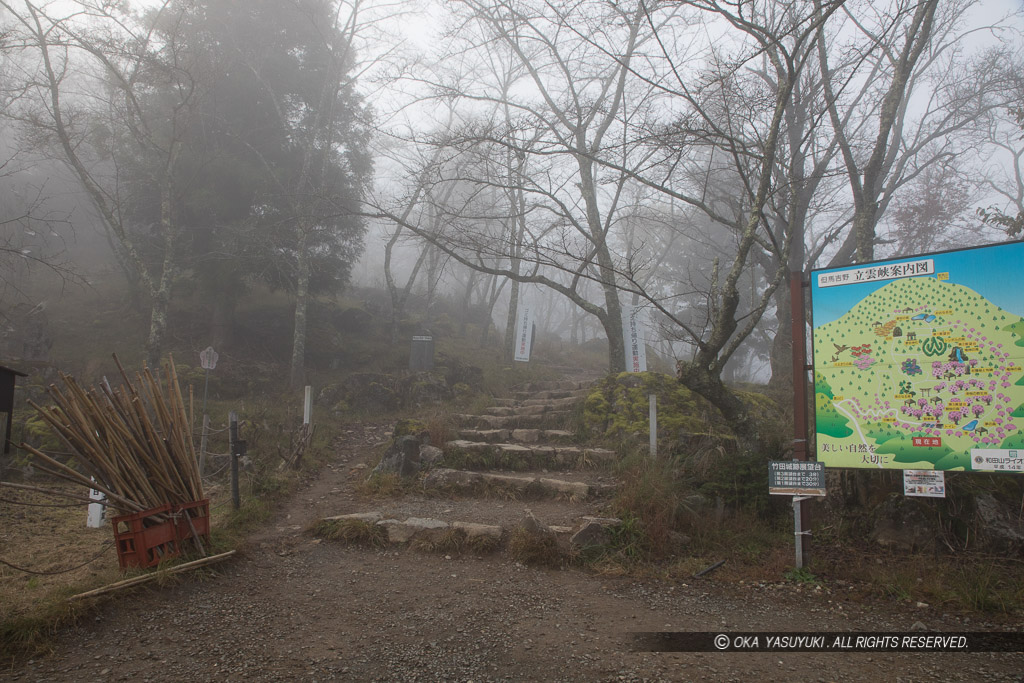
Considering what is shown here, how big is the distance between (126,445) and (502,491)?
375 centimetres

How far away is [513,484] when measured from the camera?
6.69m

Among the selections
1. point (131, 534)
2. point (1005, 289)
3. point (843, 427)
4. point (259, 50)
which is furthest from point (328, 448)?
point (259, 50)

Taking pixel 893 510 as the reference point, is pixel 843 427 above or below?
above

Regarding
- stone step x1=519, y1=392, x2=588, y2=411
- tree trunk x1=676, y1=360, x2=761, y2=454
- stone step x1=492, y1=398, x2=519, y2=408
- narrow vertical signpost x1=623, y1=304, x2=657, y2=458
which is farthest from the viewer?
narrow vertical signpost x1=623, y1=304, x2=657, y2=458

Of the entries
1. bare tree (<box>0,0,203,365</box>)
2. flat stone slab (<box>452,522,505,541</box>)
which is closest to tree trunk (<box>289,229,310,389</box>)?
bare tree (<box>0,0,203,365</box>)

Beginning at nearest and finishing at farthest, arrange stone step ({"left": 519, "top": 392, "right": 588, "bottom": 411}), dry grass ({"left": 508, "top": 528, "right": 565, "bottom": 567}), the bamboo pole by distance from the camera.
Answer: the bamboo pole
dry grass ({"left": 508, "top": 528, "right": 565, "bottom": 567})
stone step ({"left": 519, "top": 392, "right": 588, "bottom": 411})

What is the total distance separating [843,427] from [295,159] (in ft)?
46.1

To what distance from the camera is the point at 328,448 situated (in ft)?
30.3

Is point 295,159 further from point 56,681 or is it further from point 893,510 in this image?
point 893,510

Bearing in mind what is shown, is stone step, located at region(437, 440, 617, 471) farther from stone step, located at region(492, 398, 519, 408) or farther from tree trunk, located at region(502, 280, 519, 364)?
tree trunk, located at region(502, 280, 519, 364)

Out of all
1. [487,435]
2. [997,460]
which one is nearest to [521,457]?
[487,435]

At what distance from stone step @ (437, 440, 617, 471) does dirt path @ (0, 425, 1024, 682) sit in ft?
7.52

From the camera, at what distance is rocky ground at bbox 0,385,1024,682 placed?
3.28m

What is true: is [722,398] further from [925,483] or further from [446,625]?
[446,625]
